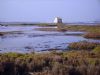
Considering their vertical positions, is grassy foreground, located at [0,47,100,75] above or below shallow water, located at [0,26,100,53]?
above

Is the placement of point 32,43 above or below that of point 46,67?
below

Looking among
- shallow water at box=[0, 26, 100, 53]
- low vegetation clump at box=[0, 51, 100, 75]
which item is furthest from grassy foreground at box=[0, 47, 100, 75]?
shallow water at box=[0, 26, 100, 53]

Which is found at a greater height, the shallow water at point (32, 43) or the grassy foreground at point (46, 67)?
the grassy foreground at point (46, 67)

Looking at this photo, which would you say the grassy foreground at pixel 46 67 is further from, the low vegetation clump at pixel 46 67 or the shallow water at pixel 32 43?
the shallow water at pixel 32 43

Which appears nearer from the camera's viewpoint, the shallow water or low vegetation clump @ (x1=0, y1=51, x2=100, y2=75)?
low vegetation clump @ (x1=0, y1=51, x2=100, y2=75)

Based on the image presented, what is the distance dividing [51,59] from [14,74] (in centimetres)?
342

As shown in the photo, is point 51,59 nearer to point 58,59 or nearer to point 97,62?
point 58,59

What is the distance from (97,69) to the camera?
1297cm

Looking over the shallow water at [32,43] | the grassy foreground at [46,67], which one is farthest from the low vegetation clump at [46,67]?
the shallow water at [32,43]

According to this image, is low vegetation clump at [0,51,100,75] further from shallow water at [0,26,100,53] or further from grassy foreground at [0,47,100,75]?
shallow water at [0,26,100,53]

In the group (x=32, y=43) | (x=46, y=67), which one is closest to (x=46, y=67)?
(x=46, y=67)

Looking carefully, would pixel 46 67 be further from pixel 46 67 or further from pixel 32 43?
pixel 32 43

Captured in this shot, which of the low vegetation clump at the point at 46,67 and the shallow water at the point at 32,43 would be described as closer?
the low vegetation clump at the point at 46,67

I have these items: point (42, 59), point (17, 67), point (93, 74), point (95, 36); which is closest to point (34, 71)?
point (17, 67)
